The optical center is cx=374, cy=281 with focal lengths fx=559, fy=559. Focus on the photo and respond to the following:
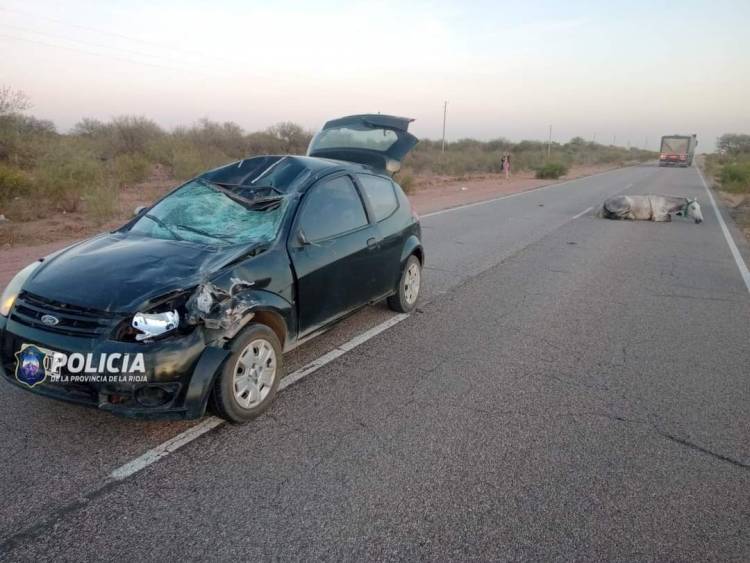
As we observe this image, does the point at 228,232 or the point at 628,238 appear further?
the point at 628,238

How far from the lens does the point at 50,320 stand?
331 centimetres

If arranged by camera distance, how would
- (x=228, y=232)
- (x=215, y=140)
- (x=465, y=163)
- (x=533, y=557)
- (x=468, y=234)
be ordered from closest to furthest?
(x=533, y=557) < (x=228, y=232) < (x=468, y=234) < (x=215, y=140) < (x=465, y=163)

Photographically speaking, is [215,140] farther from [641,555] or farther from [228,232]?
[641,555]

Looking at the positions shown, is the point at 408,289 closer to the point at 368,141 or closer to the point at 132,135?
the point at 368,141

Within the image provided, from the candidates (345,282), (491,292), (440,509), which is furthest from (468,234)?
(440,509)

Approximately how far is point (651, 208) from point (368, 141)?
39.2ft

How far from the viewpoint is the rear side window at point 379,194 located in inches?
216

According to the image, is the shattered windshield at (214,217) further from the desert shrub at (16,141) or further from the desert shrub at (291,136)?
the desert shrub at (291,136)

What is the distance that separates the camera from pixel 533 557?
2582 mm

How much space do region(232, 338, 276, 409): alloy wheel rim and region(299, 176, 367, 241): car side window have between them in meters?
1.05

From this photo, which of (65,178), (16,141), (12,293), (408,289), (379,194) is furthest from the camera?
(16,141)

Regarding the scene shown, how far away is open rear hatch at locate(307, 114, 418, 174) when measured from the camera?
6.37m

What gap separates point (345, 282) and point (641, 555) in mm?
2916

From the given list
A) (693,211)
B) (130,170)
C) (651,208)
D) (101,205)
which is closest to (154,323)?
(101,205)
